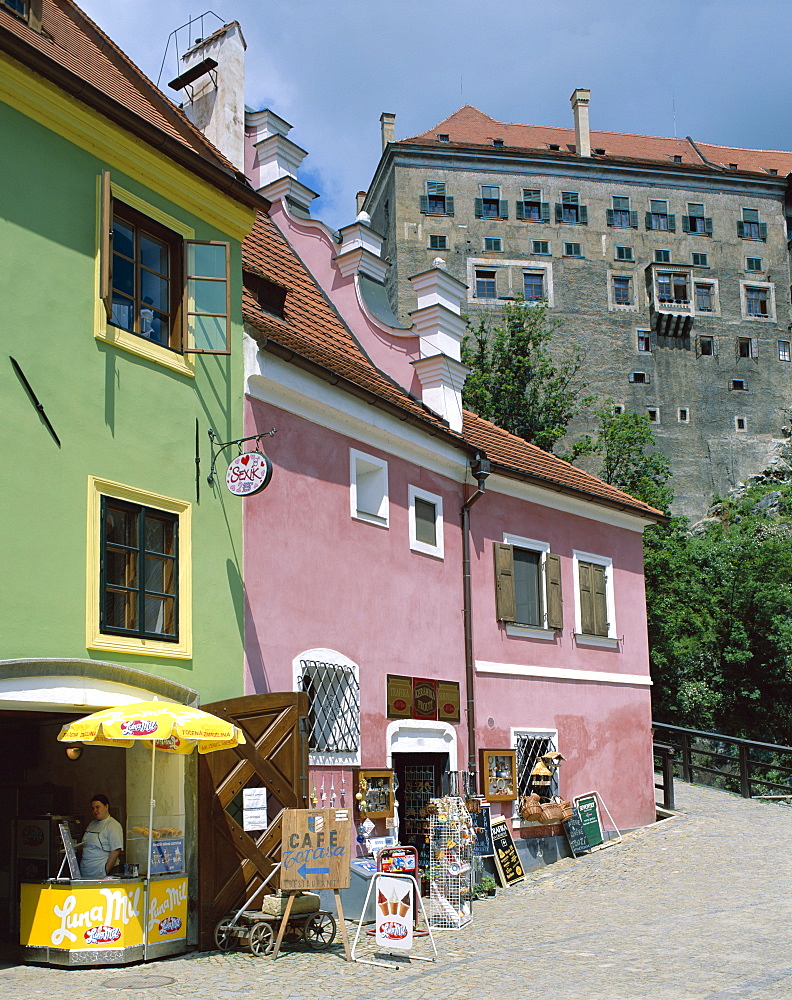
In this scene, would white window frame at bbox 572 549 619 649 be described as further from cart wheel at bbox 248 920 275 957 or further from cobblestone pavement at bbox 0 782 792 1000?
cart wheel at bbox 248 920 275 957

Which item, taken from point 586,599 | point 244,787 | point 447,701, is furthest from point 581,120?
point 244,787

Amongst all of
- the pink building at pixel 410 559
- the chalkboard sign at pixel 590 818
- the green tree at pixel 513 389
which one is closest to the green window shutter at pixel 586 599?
the pink building at pixel 410 559

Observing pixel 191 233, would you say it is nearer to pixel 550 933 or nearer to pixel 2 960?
pixel 2 960

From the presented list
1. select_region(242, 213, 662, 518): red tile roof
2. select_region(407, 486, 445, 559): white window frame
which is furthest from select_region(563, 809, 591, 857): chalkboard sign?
select_region(242, 213, 662, 518): red tile roof

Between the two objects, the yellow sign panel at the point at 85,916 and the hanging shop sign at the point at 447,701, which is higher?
the hanging shop sign at the point at 447,701

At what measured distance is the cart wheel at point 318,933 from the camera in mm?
11109

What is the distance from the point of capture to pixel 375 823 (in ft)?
48.0

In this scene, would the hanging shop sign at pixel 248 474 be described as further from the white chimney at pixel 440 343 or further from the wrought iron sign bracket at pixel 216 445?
the white chimney at pixel 440 343

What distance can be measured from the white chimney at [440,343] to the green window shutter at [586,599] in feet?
12.6

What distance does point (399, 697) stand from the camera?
51.0 ft

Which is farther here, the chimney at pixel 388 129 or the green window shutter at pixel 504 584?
the chimney at pixel 388 129

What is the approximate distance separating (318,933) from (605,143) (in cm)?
7004

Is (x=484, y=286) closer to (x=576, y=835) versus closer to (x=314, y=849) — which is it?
(x=576, y=835)

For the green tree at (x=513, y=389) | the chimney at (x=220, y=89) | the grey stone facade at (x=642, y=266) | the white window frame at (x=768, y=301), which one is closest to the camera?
the chimney at (x=220, y=89)
